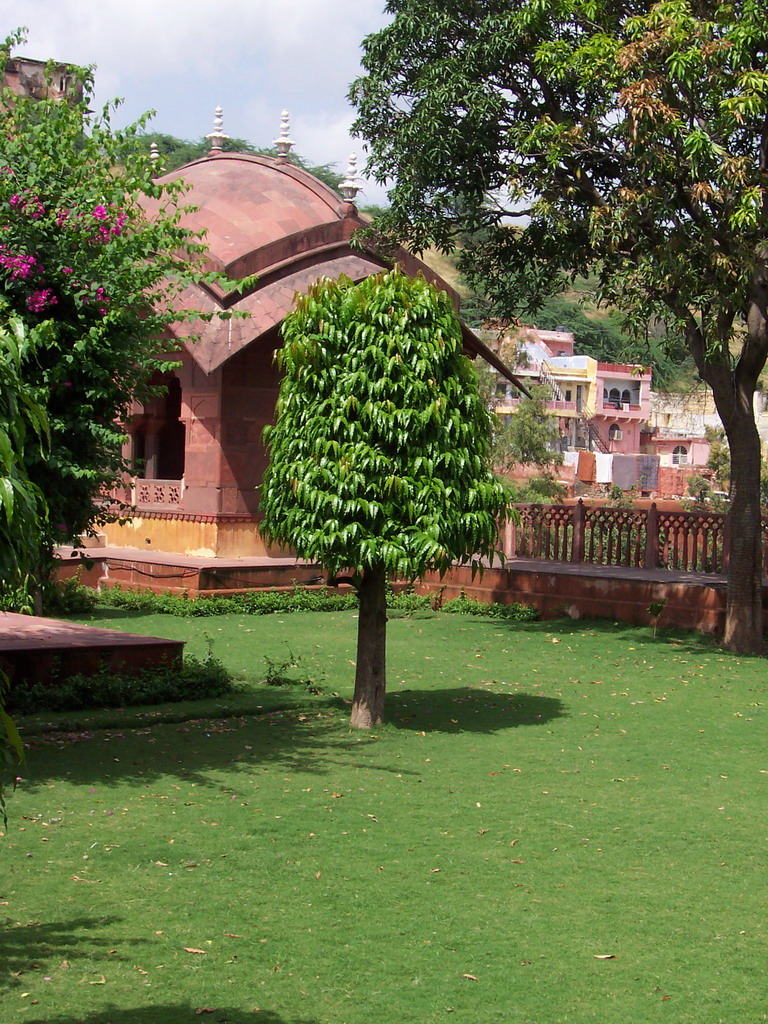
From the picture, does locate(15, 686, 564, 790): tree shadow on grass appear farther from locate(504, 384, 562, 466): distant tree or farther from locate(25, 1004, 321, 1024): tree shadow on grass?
locate(504, 384, 562, 466): distant tree

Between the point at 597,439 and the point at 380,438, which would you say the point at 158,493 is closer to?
the point at 380,438

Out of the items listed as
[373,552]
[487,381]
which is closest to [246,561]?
[373,552]

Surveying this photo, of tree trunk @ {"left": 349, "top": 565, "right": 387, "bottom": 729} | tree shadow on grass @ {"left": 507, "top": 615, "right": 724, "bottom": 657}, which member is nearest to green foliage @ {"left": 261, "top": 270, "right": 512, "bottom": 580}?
tree trunk @ {"left": 349, "top": 565, "right": 387, "bottom": 729}

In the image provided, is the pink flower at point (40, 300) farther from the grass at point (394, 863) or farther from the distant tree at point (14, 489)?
the distant tree at point (14, 489)

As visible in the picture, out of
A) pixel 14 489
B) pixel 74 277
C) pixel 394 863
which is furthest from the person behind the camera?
pixel 74 277

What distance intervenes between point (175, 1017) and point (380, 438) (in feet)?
17.0

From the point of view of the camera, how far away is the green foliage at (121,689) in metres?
9.24

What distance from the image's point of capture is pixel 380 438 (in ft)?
28.7

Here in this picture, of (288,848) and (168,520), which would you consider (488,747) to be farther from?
(168,520)

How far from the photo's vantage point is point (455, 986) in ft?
14.7

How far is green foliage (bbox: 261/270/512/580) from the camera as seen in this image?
8.54 meters

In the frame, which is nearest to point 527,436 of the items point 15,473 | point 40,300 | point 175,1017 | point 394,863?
point 40,300

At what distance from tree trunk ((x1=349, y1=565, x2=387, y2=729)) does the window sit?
6224 centimetres

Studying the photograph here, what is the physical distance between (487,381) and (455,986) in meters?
34.7
